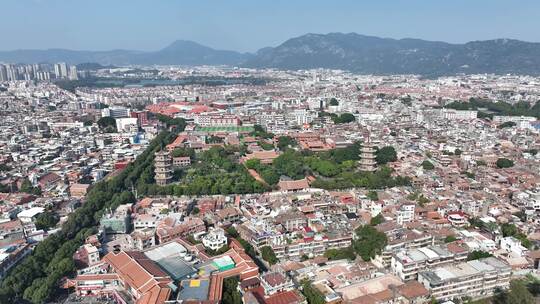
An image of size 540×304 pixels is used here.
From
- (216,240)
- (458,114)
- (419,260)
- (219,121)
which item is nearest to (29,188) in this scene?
(216,240)

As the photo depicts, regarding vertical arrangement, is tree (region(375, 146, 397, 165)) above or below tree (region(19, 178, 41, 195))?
above

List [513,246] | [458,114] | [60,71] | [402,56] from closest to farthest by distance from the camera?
[513,246], [458,114], [60,71], [402,56]

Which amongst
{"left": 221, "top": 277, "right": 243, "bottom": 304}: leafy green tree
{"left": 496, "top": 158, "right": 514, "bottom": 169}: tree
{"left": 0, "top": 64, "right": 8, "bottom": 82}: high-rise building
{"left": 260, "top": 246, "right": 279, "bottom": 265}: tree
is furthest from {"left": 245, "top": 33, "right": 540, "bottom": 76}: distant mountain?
{"left": 221, "top": 277, "right": 243, "bottom": 304}: leafy green tree

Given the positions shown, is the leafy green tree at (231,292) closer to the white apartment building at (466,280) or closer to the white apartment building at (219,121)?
the white apartment building at (466,280)

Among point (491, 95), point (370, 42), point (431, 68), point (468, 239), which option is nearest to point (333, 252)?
point (468, 239)

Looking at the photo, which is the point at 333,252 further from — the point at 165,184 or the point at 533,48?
the point at 533,48

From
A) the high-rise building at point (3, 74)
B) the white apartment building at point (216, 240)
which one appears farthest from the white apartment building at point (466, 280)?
the high-rise building at point (3, 74)

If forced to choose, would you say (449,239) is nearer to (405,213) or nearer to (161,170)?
(405,213)

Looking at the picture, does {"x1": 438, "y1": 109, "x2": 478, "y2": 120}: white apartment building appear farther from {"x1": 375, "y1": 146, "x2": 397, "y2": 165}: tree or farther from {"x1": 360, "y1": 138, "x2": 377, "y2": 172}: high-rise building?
{"x1": 360, "y1": 138, "x2": 377, "y2": 172}: high-rise building
